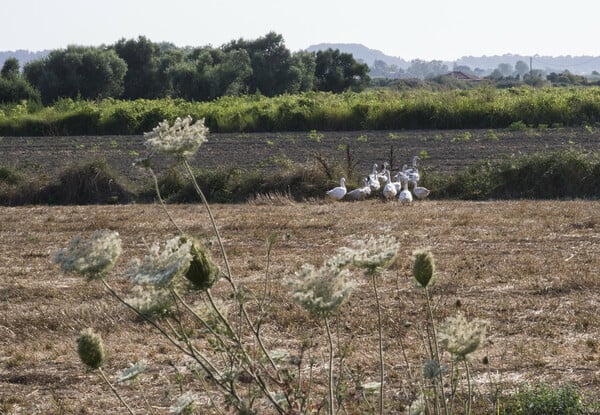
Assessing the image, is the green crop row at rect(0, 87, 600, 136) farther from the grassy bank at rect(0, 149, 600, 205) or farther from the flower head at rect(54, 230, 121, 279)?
the flower head at rect(54, 230, 121, 279)

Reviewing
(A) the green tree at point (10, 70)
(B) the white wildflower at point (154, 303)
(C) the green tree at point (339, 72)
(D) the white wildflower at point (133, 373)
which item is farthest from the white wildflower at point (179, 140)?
(C) the green tree at point (339, 72)

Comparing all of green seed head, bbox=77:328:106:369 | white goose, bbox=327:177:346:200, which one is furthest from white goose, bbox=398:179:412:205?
green seed head, bbox=77:328:106:369

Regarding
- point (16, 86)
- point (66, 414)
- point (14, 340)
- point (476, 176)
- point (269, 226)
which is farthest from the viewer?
point (16, 86)

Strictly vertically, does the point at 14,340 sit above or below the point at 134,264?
below

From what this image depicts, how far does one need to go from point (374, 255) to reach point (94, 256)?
1026 mm

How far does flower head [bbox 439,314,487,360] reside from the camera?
3.55 metres

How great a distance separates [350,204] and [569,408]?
42.4 feet

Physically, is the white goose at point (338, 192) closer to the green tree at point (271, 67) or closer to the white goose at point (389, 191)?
the white goose at point (389, 191)

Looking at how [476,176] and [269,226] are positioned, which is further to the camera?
[476,176]

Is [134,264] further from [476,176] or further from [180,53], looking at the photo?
[180,53]

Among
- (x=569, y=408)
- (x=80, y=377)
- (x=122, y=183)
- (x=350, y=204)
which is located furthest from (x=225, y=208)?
(x=569, y=408)

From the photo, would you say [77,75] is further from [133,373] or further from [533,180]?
[133,373]

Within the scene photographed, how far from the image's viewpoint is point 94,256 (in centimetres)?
336

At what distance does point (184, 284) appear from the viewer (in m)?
3.49
